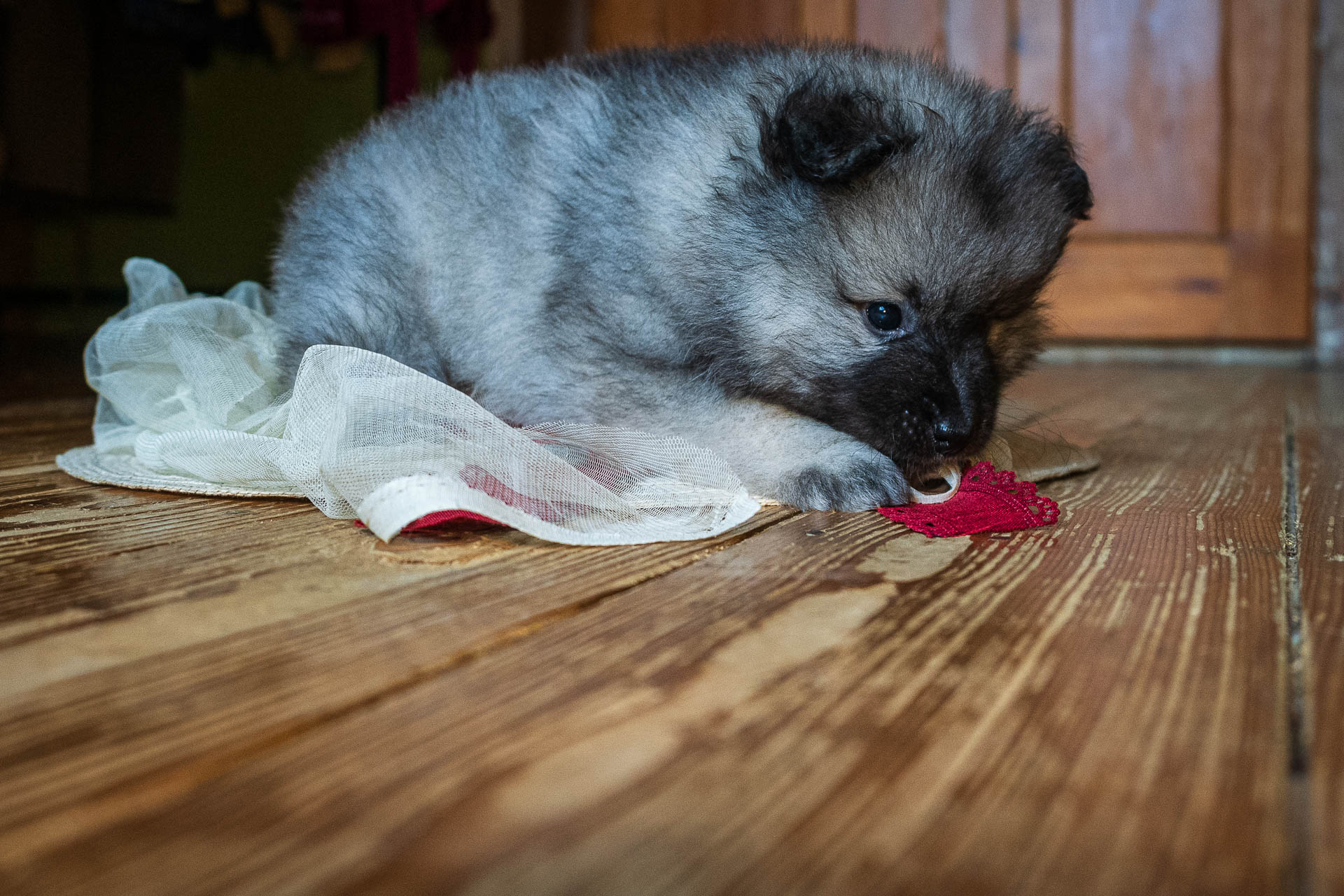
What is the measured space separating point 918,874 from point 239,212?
6.90m

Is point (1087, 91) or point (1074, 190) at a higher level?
point (1087, 91)

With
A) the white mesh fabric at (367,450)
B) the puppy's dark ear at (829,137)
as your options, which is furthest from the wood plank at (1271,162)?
Answer: the white mesh fabric at (367,450)

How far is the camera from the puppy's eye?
1722 mm

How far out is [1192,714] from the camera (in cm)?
78

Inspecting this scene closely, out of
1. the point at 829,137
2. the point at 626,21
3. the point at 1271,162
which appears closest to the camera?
the point at 829,137

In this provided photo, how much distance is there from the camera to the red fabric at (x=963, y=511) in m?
1.39

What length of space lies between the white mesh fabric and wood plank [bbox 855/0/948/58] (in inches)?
152

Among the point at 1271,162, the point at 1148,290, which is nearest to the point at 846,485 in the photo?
the point at 1148,290

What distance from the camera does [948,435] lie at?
1.69m

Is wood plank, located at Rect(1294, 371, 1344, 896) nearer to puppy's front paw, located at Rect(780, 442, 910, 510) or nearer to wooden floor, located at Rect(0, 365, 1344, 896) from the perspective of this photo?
wooden floor, located at Rect(0, 365, 1344, 896)

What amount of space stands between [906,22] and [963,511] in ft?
13.5

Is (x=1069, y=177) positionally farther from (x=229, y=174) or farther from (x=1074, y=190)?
(x=229, y=174)

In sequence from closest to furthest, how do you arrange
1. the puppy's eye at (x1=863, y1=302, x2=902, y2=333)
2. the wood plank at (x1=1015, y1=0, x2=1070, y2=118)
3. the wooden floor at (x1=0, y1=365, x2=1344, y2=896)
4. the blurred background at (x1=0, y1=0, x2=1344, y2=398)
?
the wooden floor at (x1=0, y1=365, x2=1344, y2=896) < the puppy's eye at (x1=863, y1=302, x2=902, y2=333) < the blurred background at (x1=0, y1=0, x2=1344, y2=398) < the wood plank at (x1=1015, y1=0, x2=1070, y2=118)

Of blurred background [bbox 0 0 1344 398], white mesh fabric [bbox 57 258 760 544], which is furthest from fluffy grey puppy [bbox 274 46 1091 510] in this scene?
blurred background [bbox 0 0 1344 398]
